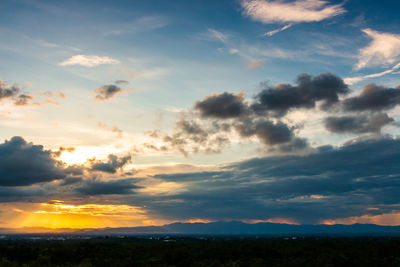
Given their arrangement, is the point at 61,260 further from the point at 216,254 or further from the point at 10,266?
the point at 216,254

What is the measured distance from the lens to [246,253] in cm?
12656

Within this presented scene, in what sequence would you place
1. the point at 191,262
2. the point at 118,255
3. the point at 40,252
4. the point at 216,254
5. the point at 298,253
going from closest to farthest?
the point at 191,262, the point at 40,252, the point at 118,255, the point at 216,254, the point at 298,253

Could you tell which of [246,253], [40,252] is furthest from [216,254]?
[40,252]

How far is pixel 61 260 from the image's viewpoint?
9812cm

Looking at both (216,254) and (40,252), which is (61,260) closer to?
(40,252)

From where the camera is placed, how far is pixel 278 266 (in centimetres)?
8662

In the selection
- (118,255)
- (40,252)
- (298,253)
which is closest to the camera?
(40,252)

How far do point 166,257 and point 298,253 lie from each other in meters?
57.9

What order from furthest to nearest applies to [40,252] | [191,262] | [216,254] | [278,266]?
[216,254] → [40,252] → [191,262] → [278,266]

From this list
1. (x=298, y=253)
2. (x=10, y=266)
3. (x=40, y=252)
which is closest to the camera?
(x=10, y=266)

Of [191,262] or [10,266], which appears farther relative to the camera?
[191,262]

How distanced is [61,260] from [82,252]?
18.3 meters

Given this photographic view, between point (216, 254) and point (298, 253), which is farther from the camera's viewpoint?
point (298, 253)

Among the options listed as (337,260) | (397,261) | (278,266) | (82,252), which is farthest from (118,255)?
(397,261)
